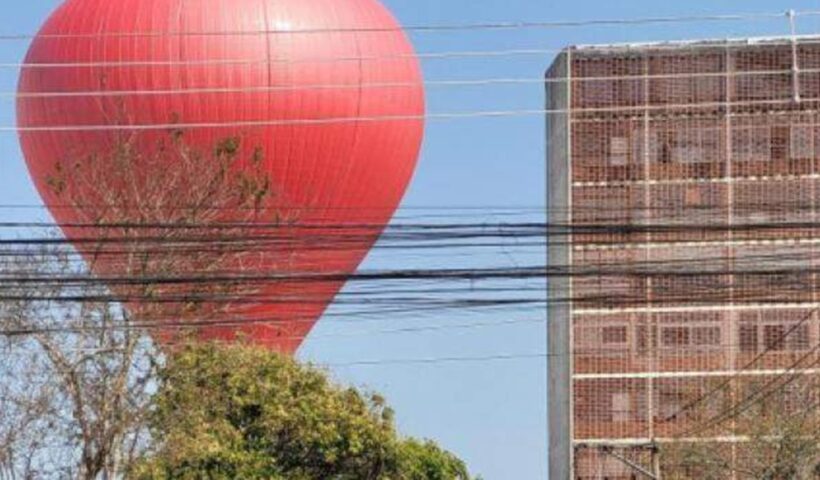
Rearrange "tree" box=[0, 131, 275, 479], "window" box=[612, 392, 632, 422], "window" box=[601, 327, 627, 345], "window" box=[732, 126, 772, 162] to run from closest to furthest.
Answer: "tree" box=[0, 131, 275, 479] < "window" box=[612, 392, 632, 422] < "window" box=[601, 327, 627, 345] < "window" box=[732, 126, 772, 162]

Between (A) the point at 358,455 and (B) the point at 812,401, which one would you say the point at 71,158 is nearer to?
(A) the point at 358,455

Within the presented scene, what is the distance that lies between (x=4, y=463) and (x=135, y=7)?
20399 mm

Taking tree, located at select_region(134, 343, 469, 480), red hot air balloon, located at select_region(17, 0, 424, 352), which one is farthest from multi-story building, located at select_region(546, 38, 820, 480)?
tree, located at select_region(134, 343, 469, 480)

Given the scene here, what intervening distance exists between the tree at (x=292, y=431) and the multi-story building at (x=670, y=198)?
2233cm

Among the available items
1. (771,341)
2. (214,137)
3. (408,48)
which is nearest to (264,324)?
(214,137)

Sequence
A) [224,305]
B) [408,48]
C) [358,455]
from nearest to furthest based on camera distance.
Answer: [224,305], [358,455], [408,48]

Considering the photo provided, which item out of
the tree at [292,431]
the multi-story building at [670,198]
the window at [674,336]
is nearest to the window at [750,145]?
the multi-story building at [670,198]

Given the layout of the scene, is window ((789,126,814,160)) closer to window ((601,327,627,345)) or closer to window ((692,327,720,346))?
window ((692,327,720,346))

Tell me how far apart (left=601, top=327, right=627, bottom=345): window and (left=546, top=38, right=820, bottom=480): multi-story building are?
0.14 feet

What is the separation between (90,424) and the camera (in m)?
33.0

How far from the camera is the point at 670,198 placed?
229 ft

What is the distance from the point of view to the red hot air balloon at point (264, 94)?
1909 inches

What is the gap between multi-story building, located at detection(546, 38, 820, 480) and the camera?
67.7 metres

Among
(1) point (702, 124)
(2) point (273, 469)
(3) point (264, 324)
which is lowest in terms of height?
(2) point (273, 469)
